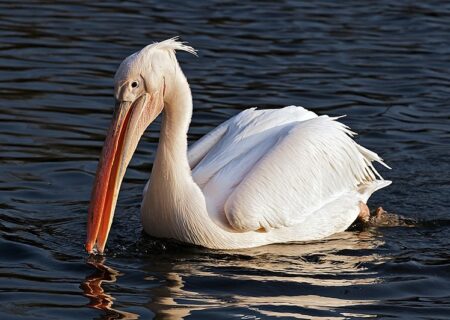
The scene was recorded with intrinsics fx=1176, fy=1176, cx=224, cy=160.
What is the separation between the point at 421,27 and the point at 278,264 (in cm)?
587

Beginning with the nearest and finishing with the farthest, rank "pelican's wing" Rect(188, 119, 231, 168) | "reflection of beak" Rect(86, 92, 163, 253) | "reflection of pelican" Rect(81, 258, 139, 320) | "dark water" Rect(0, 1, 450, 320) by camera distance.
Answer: "reflection of pelican" Rect(81, 258, 139, 320)
"dark water" Rect(0, 1, 450, 320)
"reflection of beak" Rect(86, 92, 163, 253)
"pelican's wing" Rect(188, 119, 231, 168)

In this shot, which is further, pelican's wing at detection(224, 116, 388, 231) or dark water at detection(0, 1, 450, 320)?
pelican's wing at detection(224, 116, 388, 231)

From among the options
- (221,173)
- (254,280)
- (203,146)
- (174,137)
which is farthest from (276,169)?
(254,280)

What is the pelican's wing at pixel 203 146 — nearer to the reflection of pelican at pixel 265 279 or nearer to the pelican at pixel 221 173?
the pelican at pixel 221 173

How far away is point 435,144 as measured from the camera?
828cm

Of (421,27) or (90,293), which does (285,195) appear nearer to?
(90,293)

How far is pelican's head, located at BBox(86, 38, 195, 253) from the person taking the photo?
6020 millimetres

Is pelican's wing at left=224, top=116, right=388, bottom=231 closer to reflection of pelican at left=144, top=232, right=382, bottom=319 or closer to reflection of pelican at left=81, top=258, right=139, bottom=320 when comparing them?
reflection of pelican at left=144, top=232, right=382, bottom=319

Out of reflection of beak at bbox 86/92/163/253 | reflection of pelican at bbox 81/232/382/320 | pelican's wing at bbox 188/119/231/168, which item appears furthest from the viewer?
pelican's wing at bbox 188/119/231/168

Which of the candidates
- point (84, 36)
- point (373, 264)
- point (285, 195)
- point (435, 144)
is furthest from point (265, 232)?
point (84, 36)

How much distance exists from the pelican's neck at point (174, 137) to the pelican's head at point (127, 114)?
86mm

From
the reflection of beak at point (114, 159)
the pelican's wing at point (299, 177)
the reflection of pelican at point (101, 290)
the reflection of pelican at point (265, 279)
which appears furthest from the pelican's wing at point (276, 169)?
the reflection of pelican at point (101, 290)

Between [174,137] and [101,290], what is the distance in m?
1.04

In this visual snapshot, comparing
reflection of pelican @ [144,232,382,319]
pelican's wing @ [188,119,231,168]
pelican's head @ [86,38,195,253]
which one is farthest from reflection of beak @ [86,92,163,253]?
pelican's wing @ [188,119,231,168]
